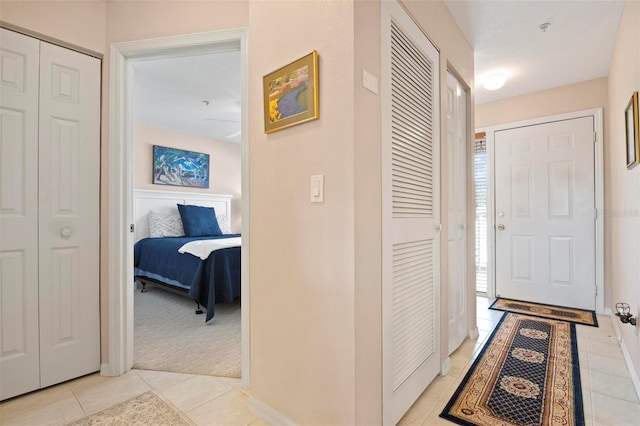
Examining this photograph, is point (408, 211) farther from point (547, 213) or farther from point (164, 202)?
point (164, 202)

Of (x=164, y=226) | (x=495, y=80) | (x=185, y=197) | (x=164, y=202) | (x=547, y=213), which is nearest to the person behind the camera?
(x=495, y=80)

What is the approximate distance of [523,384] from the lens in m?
1.87

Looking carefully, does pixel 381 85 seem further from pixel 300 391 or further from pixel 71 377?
pixel 71 377

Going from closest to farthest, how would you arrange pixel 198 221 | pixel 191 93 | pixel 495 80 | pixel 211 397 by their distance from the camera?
pixel 211 397 < pixel 495 80 < pixel 191 93 < pixel 198 221

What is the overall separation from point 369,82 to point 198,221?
416cm

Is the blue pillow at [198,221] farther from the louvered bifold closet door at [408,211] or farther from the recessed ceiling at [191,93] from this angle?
the louvered bifold closet door at [408,211]

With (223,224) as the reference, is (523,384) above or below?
below

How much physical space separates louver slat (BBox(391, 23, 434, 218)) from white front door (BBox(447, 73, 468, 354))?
17.5 inches

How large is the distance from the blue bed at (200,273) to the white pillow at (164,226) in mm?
756

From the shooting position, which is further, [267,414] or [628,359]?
[628,359]

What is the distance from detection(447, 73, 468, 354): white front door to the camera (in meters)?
2.25

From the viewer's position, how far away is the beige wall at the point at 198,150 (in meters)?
4.89

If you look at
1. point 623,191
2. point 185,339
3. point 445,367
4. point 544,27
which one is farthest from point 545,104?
point 185,339

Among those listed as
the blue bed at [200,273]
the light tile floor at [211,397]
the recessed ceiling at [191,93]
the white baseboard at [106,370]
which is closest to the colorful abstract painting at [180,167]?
the recessed ceiling at [191,93]
